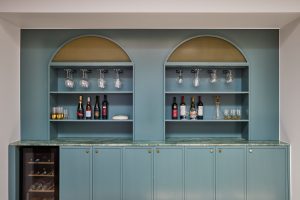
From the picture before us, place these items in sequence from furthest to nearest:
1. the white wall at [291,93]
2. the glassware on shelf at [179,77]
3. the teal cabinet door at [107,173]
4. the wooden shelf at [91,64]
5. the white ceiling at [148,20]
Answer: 1. the glassware on shelf at [179,77]
2. the wooden shelf at [91,64]
3. the teal cabinet door at [107,173]
4. the white wall at [291,93]
5. the white ceiling at [148,20]

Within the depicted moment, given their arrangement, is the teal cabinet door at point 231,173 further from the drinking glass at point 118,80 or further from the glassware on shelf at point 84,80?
the glassware on shelf at point 84,80

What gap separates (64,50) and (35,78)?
1.64ft

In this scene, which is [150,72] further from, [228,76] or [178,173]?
[178,173]

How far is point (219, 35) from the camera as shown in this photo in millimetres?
3389

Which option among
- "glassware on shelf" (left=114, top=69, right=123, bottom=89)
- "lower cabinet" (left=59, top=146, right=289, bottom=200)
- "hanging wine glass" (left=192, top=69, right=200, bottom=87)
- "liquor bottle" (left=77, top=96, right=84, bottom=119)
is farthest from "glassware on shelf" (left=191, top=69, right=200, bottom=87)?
"liquor bottle" (left=77, top=96, right=84, bottom=119)

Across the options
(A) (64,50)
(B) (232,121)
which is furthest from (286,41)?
(A) (64,50)

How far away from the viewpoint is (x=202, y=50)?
345cm

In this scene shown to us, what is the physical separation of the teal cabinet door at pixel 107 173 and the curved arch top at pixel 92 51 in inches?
44.8

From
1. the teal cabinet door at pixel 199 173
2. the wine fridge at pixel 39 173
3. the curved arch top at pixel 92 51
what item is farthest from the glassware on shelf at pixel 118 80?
the teal cabinet door at pixel 199 173

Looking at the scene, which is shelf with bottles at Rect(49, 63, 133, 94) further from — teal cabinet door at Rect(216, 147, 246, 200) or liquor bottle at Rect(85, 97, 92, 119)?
teal cabinet door at Rect(216, 147, 246, 200)

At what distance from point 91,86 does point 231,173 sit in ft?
6.62

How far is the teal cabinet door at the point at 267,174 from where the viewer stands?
3.13m

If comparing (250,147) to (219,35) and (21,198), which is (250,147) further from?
(21,198)

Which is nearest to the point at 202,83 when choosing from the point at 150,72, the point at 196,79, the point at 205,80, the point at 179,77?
the point at 205,80
